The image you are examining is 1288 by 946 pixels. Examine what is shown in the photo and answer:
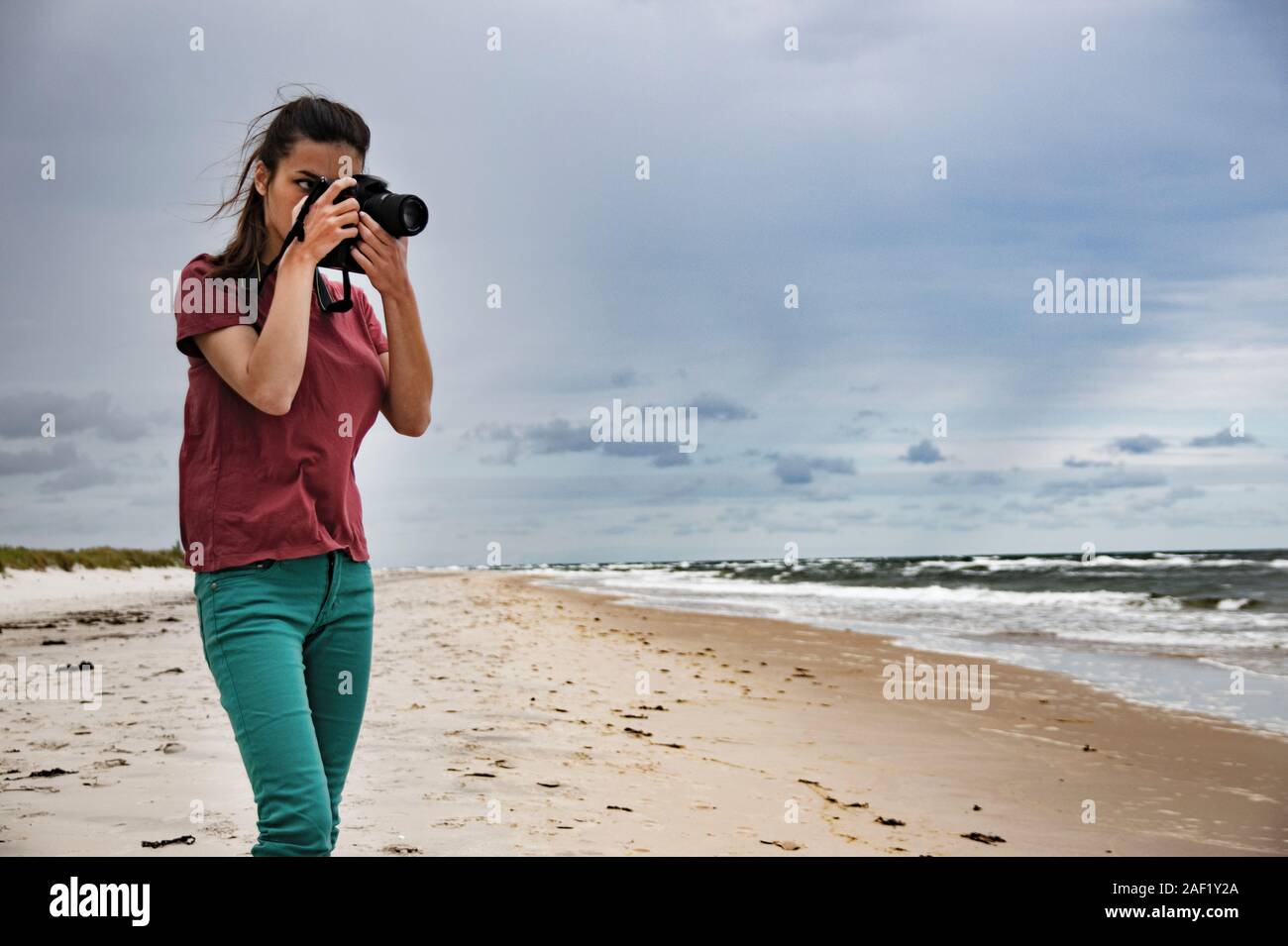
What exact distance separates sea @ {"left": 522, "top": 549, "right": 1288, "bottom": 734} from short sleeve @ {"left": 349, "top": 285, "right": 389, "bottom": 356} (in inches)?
272

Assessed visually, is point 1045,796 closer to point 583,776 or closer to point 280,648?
point 583,776

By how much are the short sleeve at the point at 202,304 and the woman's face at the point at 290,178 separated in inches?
6.3

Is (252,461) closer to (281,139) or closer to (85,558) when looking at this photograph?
(281,139)

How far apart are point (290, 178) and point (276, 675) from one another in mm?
938

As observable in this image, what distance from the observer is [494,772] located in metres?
4.50

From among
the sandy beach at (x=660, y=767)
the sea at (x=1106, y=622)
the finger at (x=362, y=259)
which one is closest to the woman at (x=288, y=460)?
the finger at (x=362, y=259)

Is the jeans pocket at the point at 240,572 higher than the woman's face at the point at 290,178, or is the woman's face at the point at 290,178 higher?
the woman's face at the point at 290,178

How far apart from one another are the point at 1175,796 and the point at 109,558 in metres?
29.0

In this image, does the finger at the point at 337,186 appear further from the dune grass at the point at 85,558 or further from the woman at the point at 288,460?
the dune grass at the point at 85,558

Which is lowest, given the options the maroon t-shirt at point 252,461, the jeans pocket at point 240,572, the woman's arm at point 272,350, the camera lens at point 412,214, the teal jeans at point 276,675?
the teal jeans at point 276,675

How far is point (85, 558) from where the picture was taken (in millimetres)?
26438

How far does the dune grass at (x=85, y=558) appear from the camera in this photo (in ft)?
73.3

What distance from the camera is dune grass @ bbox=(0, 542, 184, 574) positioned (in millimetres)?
22344

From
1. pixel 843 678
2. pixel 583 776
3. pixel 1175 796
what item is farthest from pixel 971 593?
pixel 583 776
